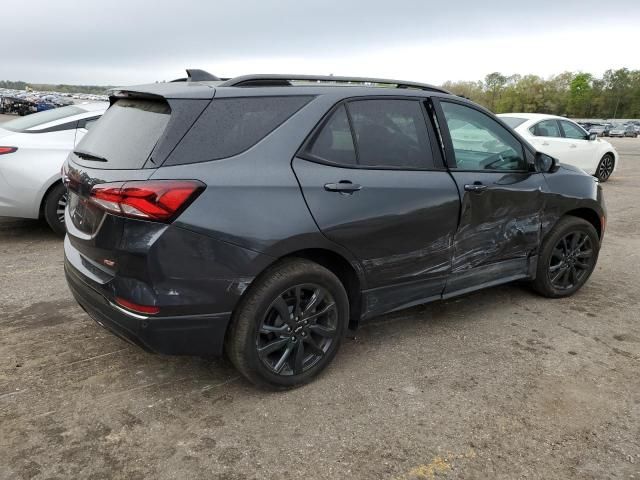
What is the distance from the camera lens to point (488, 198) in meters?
3.86

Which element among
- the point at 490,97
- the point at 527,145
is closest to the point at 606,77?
the point at 490,97

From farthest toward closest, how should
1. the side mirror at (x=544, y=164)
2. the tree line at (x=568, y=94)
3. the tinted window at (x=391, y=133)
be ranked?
the tree line at (x=568, y=94) < the side mirror at (x=544, y=164) < the tinted window at (x=391, y=133)

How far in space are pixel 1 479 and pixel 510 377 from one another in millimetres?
2766

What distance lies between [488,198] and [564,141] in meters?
8.55

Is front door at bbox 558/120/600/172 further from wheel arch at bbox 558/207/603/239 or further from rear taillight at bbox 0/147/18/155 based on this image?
rear taillight at bbox 0/147/18/155

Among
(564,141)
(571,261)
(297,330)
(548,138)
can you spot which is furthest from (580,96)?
(297,330)

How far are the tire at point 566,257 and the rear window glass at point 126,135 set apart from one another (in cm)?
324

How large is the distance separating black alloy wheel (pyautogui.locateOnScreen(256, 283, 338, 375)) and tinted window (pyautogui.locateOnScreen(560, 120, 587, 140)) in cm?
996

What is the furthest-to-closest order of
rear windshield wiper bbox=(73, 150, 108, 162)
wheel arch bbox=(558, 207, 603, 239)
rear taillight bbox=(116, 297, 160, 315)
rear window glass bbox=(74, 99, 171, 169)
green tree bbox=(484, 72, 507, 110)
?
green tree bbox=(484, 72, 507, 110)
wheel arch bbox=(558, 207, 603, 239)
rear windshield wiper bbox=(73, 150, 108, 162)
rear window glass bbox=(74, 99, 171, 169)
rear taillight bbox=(116, 297, 160, 315)

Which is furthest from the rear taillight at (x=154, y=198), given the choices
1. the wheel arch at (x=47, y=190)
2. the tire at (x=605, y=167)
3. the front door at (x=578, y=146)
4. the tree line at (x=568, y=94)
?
the tree line at (x=568, y=94)

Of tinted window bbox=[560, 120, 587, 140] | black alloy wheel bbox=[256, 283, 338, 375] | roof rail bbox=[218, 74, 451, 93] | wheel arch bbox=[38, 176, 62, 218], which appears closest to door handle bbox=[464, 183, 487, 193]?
roof rail bbox=[218, 74, 451, 93]

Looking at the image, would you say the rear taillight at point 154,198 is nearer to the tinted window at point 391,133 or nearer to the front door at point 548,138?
the tinted window at point 391,133

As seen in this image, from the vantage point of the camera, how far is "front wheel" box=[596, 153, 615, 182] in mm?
12245

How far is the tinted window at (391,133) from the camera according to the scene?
10.8ft
